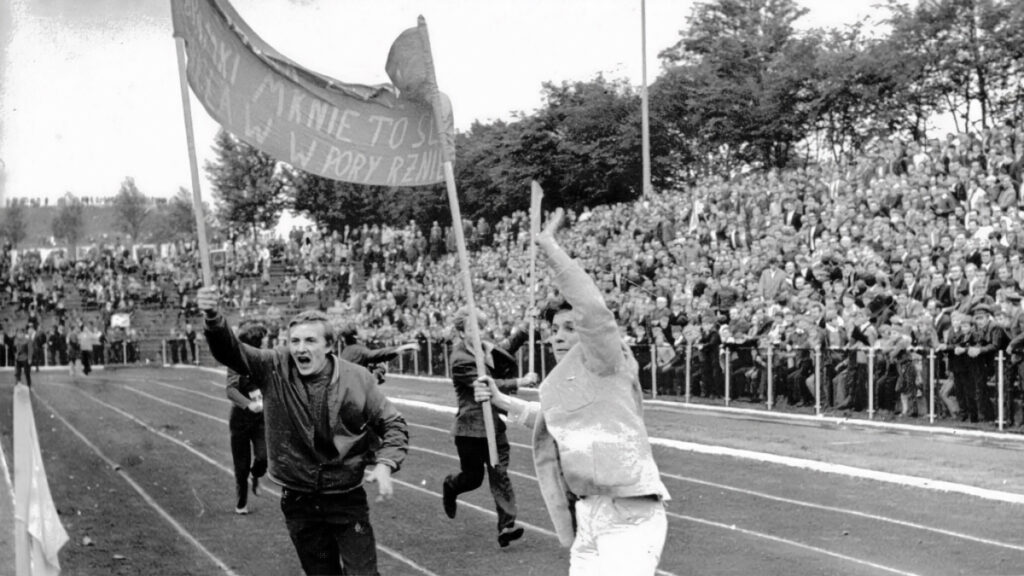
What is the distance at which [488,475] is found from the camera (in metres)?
10.2

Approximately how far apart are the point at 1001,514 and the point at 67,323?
48281 mm

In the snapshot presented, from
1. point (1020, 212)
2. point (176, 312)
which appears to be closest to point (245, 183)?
point (176, 312)

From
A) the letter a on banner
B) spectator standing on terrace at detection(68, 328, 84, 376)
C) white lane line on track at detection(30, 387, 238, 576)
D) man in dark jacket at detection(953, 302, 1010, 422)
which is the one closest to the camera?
the letter a on banner

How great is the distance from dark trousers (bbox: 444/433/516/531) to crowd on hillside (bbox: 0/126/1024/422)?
171 centimetres

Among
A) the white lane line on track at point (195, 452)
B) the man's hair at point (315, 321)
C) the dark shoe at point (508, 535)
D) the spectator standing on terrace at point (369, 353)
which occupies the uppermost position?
the man's hair at point (315, 321)

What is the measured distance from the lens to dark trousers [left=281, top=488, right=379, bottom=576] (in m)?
6.38

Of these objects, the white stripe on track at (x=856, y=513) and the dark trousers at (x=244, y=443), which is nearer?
the white stripe on track at (x=856, y=513)

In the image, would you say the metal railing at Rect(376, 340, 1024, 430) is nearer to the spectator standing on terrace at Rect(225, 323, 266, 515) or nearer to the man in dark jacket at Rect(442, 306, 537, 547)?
the man in dark jacket at Rect(442, 306, 537, 547)

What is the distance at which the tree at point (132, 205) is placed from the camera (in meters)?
112

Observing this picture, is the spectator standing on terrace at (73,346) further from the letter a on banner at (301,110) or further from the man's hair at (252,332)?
the letter a on banner at (301,110)

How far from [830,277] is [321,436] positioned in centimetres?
1576

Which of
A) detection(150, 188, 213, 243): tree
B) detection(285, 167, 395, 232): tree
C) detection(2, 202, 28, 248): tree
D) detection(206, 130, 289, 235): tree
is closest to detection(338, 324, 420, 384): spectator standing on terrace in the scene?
detection(285, 167, 395, 232): tree

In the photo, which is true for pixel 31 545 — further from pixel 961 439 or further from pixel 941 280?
pixel 941 280

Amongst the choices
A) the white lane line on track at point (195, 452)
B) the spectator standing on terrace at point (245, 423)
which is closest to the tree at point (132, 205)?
the white lane line on track at point (195, 452)
